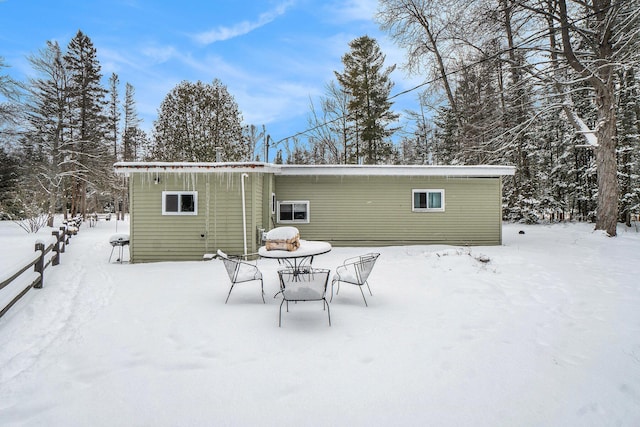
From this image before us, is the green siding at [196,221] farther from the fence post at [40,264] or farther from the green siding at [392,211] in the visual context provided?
the fence post at [40,264]

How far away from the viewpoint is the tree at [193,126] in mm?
18625

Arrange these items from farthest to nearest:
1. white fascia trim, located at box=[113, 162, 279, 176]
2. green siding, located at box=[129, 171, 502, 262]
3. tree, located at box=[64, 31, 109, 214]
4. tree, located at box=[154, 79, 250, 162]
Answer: tree, located at box=[64, 31, 109, 214] → tree, located at box=[154, 79, 250, 162] → green siding, located at box=[129, 171, 502, 262] → white fascia trim, located at box=[113, 162, 279, 176]

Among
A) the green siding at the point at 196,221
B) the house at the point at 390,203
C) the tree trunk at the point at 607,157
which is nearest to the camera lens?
the green siding at the point at 196,221

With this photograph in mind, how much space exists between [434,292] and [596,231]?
9068mm

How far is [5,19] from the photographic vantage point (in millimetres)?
10555

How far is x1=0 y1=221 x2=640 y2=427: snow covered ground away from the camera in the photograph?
2.36 meters

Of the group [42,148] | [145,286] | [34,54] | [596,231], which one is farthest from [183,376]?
[34,54]

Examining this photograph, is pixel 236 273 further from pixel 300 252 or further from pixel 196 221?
pixel 196 221

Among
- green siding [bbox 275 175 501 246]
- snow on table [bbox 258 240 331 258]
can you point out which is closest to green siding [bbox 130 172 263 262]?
green siding [bbox 275 175 501 246]

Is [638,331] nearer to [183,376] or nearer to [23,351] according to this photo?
[183,376]

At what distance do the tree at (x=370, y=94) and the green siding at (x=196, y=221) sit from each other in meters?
13.4

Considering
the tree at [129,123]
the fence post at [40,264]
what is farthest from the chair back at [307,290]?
the tree at [129,123]

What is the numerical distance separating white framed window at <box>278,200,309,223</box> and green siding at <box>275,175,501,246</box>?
0.16 meters

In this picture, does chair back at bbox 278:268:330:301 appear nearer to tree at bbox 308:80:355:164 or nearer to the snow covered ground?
the snow covered ground
